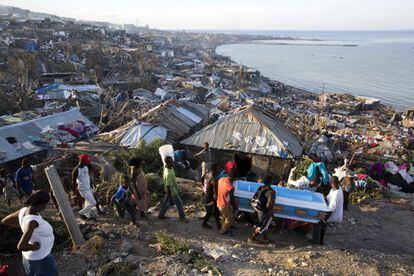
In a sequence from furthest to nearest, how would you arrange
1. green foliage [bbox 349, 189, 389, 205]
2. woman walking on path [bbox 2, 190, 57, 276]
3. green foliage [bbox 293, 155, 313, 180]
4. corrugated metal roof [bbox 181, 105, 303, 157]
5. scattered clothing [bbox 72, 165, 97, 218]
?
corrugated metal roof [bbox 181, 105, 303, 157] < green foliage [bbox 349, 189, 389, 205] < green foliage [bbox 293, 155, 313, 180] < scattered clothing [bbox 72, 165, 97, 218] < woman walking on path [bbox 2, 190, 57, 276]

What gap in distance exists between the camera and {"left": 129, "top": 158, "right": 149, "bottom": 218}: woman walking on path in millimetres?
6109

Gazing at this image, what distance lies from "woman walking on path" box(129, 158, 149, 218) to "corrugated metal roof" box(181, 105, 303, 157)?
519cm

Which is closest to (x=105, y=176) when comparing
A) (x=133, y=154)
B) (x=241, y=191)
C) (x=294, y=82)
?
(x=133, y=154)

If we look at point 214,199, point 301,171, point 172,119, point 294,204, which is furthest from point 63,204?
point 172,119

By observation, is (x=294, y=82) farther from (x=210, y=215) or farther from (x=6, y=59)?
(x=210, y=215)

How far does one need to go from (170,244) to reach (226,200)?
3.68 feet

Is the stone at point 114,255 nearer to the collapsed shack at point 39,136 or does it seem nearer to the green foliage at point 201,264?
the green foliage at point 201,264

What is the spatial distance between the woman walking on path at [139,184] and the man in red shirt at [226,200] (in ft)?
4.51

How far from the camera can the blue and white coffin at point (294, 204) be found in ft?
19.1

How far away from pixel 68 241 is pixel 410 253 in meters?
6.14

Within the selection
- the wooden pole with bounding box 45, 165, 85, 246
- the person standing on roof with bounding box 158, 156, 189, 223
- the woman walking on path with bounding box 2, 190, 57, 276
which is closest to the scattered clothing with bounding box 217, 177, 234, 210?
the person standing on roof with bounding box 158, 156, 189, 223

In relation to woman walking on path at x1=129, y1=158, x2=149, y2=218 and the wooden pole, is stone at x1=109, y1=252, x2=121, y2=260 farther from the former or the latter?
woman walking on path at x1=129, y1=158, x2=149, y2=218

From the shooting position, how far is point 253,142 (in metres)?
11.2

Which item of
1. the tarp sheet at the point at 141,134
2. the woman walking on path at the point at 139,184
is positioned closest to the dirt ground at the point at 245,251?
the woman walking on path at the point at 139,184
